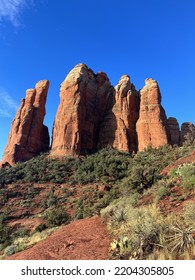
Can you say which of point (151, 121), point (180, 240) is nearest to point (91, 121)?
point (151, 121)

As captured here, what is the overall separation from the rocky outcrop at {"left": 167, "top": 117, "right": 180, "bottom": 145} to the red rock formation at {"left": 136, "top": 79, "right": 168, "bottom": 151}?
319 cm

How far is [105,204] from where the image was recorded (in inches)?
846

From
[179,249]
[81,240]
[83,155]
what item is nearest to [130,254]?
[179,249]

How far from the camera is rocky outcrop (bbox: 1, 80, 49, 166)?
5994 cm

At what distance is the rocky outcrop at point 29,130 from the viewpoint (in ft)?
197

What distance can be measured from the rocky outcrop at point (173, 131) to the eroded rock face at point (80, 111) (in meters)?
12.9

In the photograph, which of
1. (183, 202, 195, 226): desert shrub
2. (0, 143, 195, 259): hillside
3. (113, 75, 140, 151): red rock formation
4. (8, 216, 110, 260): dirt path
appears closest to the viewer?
(0, 143, 195, 259): hillside

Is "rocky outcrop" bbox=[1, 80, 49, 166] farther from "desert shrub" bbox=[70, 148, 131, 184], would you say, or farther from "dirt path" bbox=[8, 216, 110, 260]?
"dirt path" bbox=[8, 216, 110, 260]

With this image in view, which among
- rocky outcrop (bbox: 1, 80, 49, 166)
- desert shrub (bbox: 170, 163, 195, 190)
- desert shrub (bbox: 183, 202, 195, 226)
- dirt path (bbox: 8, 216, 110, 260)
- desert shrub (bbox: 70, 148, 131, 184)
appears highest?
rocky outcrop (bbox: 1, 80, 49, 166)

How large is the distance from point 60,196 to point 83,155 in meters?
18.5

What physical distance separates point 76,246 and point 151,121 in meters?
52.6

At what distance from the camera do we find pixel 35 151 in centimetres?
6203

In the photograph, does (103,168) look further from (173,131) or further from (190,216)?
(190,216)

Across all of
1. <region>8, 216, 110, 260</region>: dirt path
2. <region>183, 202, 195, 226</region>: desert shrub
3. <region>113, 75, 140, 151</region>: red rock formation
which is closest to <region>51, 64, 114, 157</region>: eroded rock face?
<region>113, 75, 140, 151</region>: red rock formation
